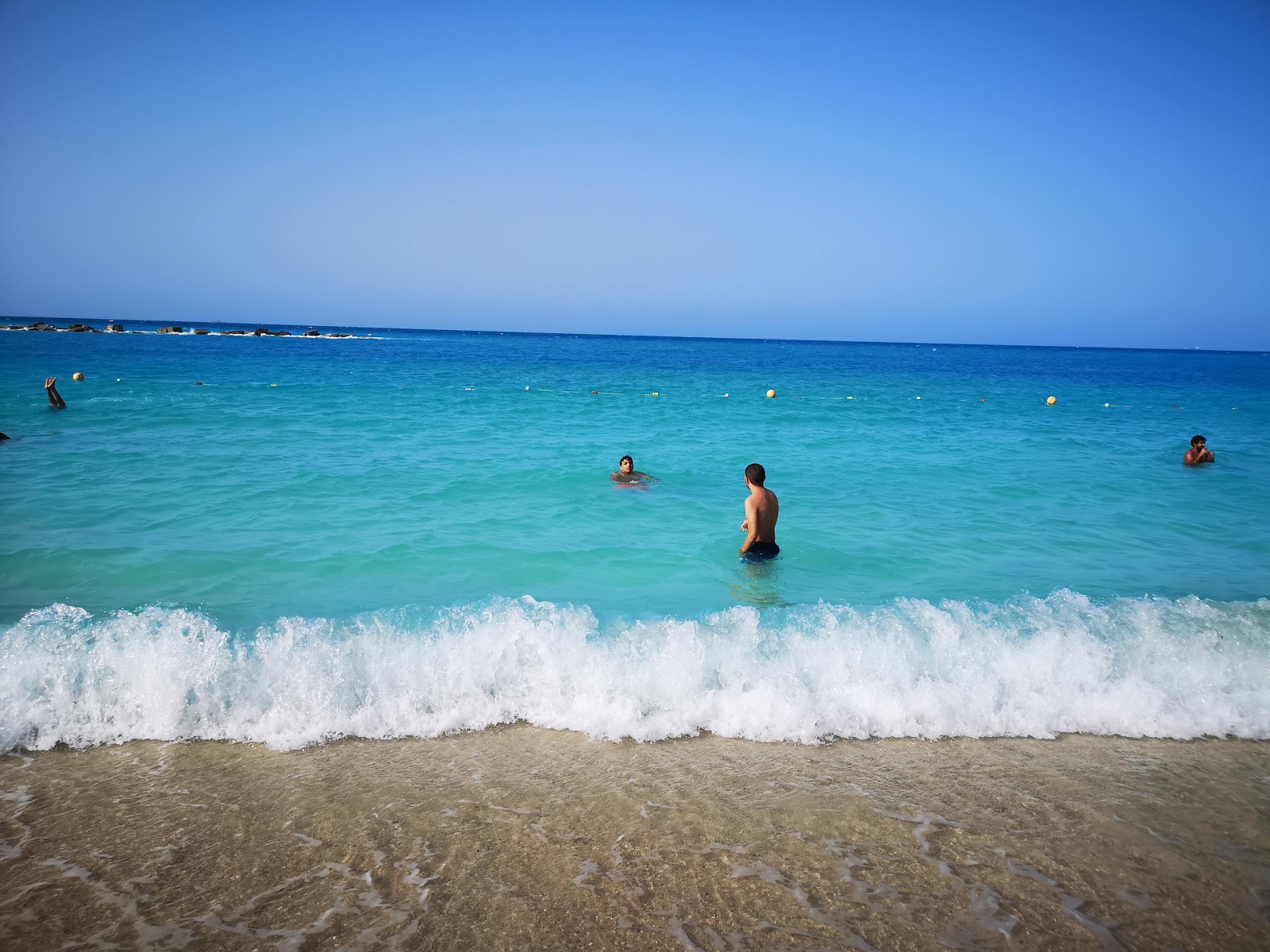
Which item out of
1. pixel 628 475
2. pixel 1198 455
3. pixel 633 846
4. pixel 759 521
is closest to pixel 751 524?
pixel 759 521

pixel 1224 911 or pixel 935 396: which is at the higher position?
pixel 935 396

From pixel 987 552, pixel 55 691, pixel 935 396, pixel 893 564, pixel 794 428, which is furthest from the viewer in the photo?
pixel 935 396

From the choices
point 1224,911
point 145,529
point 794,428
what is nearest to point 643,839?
point 1224,911

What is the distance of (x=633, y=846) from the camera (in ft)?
12.0

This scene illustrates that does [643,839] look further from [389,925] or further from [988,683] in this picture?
[988,683]

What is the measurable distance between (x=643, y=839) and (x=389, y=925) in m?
1.35

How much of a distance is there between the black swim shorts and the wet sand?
420cm

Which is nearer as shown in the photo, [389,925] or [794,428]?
[389,925]

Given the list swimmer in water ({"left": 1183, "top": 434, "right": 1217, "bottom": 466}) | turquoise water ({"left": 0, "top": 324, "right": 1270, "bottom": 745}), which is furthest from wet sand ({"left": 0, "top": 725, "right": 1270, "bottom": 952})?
swimmer in water ({"left": 1183, "top": 434, "right": 1217, "bottom": 466})

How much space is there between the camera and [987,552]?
9586mm

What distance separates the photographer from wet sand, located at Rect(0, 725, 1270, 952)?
10.3 feet

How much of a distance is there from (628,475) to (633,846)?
380 inches

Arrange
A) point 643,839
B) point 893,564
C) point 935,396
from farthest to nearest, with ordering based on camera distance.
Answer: point 935,396
point 893,564
point 643,839

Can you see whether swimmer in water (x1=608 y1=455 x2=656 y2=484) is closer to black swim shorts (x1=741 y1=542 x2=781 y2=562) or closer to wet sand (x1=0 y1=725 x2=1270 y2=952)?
black swim shorts (x1=741 y1=542 x2=781 y2=562)
